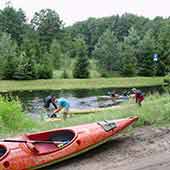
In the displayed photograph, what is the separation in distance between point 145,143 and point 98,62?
51.1 m

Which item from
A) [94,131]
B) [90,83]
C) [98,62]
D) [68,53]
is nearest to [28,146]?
[94,131]

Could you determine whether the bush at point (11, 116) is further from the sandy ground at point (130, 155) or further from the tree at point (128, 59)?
the tree at point (128, 59)

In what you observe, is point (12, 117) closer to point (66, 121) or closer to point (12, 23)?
point (66, 121)

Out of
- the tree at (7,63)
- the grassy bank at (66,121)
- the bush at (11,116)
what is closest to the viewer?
the grassy bank at (66,121)

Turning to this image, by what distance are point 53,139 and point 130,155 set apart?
143cm

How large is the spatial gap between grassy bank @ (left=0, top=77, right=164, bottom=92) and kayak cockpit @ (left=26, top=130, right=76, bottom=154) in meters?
34.6

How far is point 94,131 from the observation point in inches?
283

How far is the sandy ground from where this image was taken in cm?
629

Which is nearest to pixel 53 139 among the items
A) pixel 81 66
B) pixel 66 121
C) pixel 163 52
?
pixel 66 121

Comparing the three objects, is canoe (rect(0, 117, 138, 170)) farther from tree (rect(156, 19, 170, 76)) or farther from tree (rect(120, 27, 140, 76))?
tree (rect(120, 27, 140, 76))

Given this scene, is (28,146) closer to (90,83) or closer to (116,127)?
(116,127)

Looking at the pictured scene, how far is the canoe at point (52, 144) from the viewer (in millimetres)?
6082

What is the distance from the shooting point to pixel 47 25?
79.4 m

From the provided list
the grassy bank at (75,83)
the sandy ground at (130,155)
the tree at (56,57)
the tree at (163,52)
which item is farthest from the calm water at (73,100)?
the tree at (56,57)
